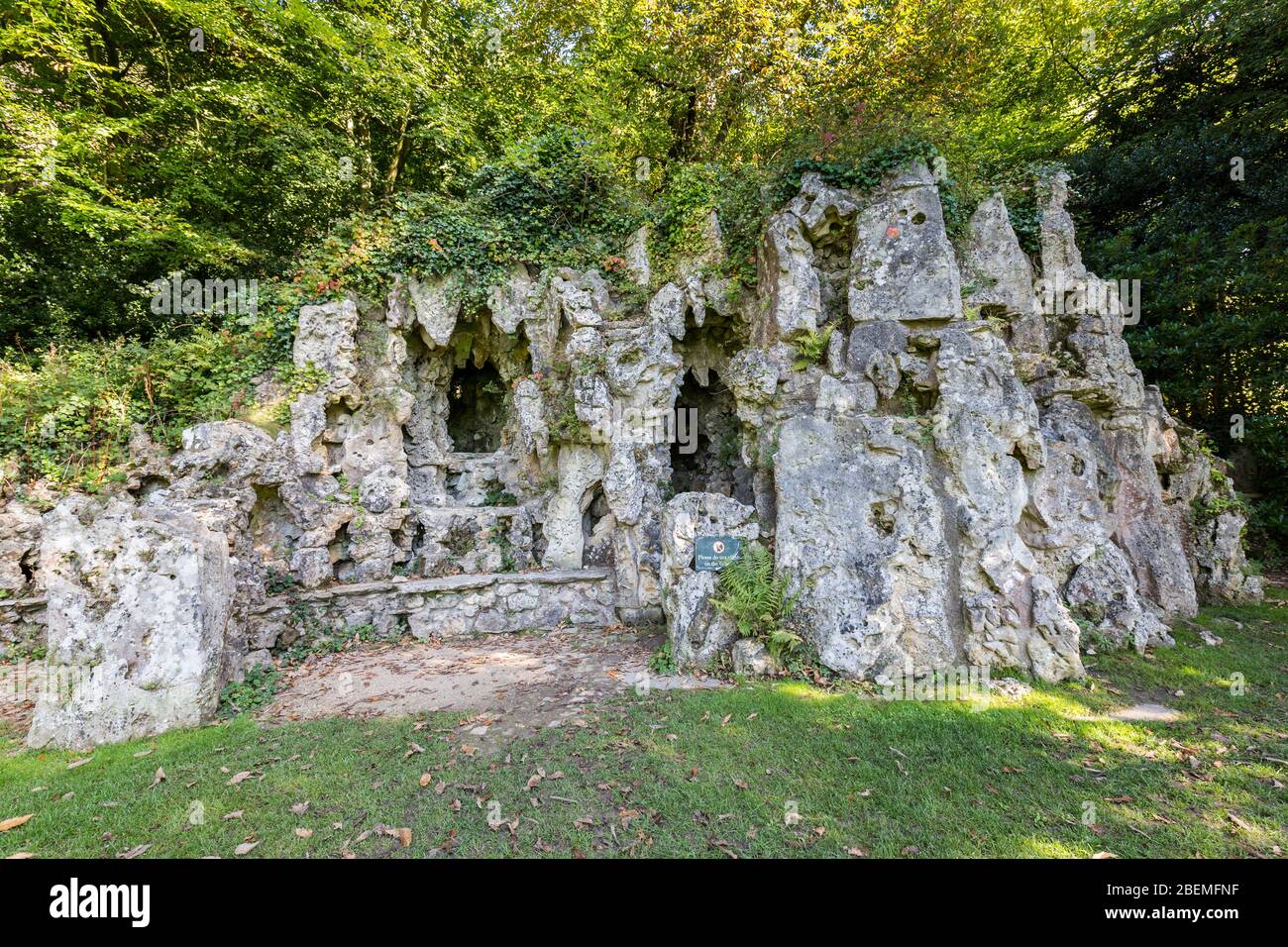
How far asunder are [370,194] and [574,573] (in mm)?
10681

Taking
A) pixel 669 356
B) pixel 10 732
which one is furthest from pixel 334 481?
pixel 669 356

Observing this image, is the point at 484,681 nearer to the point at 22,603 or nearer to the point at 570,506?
the point at 570,506

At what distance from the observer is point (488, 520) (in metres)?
10.3

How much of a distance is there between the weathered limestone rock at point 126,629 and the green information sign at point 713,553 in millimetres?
6045

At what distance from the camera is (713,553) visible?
6992 millimetres

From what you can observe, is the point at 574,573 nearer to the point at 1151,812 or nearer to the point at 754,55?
the point at 1151,812

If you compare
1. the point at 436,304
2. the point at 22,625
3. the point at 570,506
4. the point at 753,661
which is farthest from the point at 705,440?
the point at 22,625

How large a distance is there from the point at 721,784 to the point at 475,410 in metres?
11.2

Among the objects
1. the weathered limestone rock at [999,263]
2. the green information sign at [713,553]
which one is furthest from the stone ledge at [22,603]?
the weathered limestone rock at [999,263]

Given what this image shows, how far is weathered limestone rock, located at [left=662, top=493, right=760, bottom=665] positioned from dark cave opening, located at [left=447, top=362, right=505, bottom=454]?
7.01 metres

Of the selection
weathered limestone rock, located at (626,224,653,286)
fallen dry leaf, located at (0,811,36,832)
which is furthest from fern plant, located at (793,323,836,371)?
fallen dry leaf, located at (0,811,36,832)

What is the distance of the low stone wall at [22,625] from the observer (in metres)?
7.09

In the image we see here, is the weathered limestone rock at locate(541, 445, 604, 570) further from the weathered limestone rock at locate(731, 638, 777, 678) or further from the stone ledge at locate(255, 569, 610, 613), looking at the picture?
the weathered limestone rock at locate(731, 638, 777, 678)

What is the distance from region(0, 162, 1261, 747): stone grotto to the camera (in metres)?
6.03
